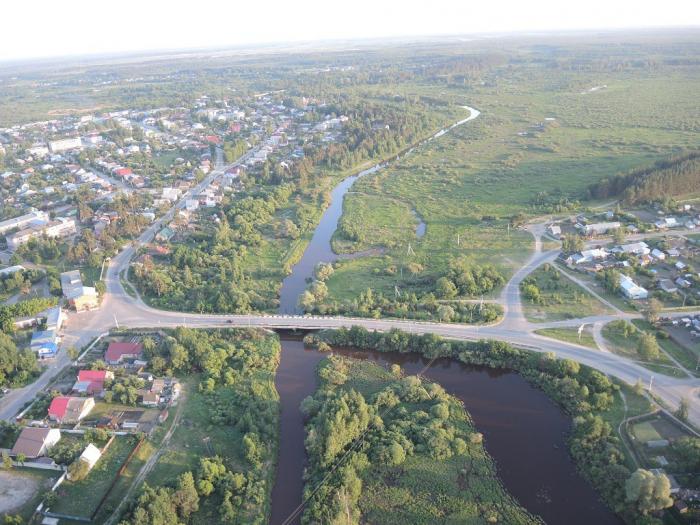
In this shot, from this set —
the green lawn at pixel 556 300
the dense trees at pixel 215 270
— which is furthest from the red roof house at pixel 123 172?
the green lawn at pixel 556 300

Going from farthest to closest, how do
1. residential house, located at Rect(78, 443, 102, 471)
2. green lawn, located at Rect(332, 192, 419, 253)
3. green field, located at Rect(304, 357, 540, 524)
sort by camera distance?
green lawn, located at Rect(332, 192, 419, 253) < residential house, located at Rect(78, 443, 102, 471) < green field, located at Rect(304, 357, 540, 524)

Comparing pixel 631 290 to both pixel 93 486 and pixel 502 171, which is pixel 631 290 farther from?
pixel 93 486

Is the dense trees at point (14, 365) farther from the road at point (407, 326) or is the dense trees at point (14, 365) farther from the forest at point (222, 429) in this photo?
the forest at point (222, 429)

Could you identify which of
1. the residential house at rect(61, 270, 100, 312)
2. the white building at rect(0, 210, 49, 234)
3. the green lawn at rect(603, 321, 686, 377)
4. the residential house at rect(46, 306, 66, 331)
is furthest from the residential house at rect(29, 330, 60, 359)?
the green lawn at rect(603, 321, 686, 377)

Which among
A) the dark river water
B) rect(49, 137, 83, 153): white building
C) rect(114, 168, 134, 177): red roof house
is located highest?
rect(49, 137, 83, 153): white building

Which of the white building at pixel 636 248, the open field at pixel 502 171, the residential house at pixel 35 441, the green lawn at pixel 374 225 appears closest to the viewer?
the residential house at pixel 35 441

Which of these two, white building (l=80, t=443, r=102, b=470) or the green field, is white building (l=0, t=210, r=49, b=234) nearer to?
white building (l=80, t=443, r=102, b=470)
